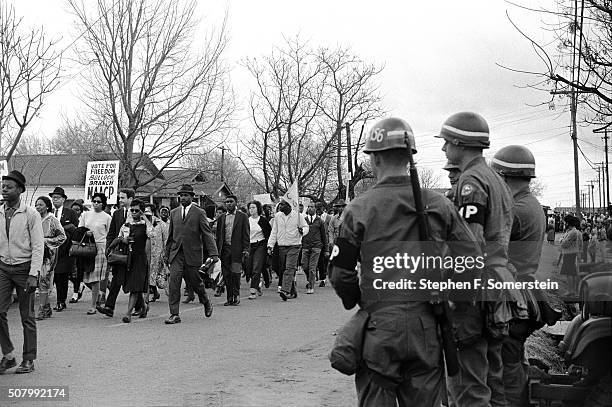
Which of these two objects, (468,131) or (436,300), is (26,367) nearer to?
(468,131)

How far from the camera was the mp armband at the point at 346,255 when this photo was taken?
3.73m

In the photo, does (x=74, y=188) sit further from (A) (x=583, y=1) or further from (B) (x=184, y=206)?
(A) (x=583, y=1)

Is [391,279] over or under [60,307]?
over

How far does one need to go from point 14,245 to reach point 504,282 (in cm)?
531

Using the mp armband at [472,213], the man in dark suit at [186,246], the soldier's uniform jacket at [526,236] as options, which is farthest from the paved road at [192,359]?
the mp armband at [472,213]

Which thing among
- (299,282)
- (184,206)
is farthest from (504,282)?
(299,282)

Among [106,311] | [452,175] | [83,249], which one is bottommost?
[106,311]

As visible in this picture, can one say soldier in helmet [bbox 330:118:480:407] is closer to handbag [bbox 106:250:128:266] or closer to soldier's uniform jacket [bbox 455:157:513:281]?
soldier's uniform jacket [bbox 455:157:513:281]

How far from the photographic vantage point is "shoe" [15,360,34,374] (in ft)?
24.9

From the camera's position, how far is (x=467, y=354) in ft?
14.4

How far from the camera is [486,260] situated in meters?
4.50

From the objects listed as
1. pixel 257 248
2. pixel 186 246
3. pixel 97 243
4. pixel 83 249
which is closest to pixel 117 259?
pixel 186 246

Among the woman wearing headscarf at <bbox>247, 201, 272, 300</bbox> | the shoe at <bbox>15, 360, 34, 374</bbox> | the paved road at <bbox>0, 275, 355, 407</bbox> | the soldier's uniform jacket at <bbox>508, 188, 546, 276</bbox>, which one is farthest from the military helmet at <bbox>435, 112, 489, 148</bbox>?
Answer: the woman wearing headscarf at <bbox>247, 201, 272, 300</bbox>

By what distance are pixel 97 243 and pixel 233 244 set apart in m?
2.72
